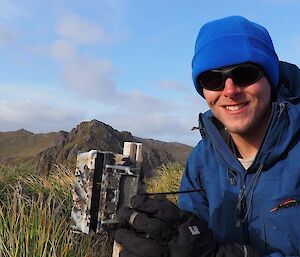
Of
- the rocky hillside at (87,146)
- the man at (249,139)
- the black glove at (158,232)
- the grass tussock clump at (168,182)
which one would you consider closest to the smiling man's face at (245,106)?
the man at (249,139)

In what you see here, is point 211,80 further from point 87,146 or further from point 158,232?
point 87,146

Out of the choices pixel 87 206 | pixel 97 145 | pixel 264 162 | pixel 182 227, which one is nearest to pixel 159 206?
pixel 182 227

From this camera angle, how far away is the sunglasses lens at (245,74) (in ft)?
8.36

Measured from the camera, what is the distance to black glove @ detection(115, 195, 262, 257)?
6.22 ft

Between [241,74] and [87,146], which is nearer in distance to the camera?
[241,74]

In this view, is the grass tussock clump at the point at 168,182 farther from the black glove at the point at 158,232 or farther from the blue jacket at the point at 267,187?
the black glove at the point at 158,232

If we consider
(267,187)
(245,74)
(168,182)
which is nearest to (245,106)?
(245,74)

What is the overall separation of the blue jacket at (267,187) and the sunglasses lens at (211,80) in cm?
29

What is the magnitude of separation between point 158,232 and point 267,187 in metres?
0.88

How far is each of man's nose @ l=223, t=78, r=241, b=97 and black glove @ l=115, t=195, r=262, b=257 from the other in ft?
2.78

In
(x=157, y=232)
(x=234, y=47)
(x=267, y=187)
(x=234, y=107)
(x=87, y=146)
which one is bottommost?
(x=157, y=232)

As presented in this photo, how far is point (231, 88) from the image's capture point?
2.57m

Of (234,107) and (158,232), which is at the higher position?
(234,107)

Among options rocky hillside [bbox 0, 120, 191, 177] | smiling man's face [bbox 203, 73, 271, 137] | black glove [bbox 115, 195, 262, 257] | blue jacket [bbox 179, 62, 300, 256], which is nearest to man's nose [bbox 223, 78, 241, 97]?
smiling man's face [bbox 203, 73, 271, 137]
